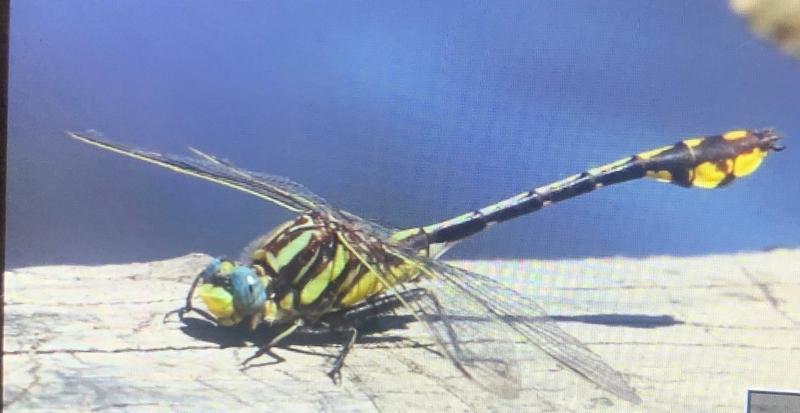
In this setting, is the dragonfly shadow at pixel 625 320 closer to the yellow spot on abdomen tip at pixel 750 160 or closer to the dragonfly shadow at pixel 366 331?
the dragonfly shadow at pixel 366 331

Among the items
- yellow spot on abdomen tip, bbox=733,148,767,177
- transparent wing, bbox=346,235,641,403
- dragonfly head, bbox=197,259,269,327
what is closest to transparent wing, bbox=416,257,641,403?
Answer: transparent wing, bbox=346,235,641,403

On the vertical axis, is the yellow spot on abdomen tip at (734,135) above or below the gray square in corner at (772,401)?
above

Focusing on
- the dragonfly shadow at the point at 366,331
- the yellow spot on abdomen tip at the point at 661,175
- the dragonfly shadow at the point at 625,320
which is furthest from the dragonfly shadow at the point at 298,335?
A: the yellow spot on abdomen tip at the point at 661,175

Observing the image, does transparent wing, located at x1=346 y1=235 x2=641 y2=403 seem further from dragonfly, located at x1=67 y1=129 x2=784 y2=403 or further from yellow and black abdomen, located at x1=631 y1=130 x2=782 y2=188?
yellow and black abdomen, located at x1=631 y1=130 x2=782 y2=188

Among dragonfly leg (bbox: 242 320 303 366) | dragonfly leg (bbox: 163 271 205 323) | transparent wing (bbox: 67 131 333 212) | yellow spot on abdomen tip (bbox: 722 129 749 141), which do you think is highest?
yellow spot on abdomen tip (bbox: 722 129 749 141)

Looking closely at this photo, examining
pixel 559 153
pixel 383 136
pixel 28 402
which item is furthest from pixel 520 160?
pixel 28 402

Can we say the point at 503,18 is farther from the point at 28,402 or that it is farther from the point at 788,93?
the point at 28,402

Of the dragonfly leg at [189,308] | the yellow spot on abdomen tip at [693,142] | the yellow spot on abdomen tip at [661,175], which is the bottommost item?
the dragonfly leg at [189,308]
